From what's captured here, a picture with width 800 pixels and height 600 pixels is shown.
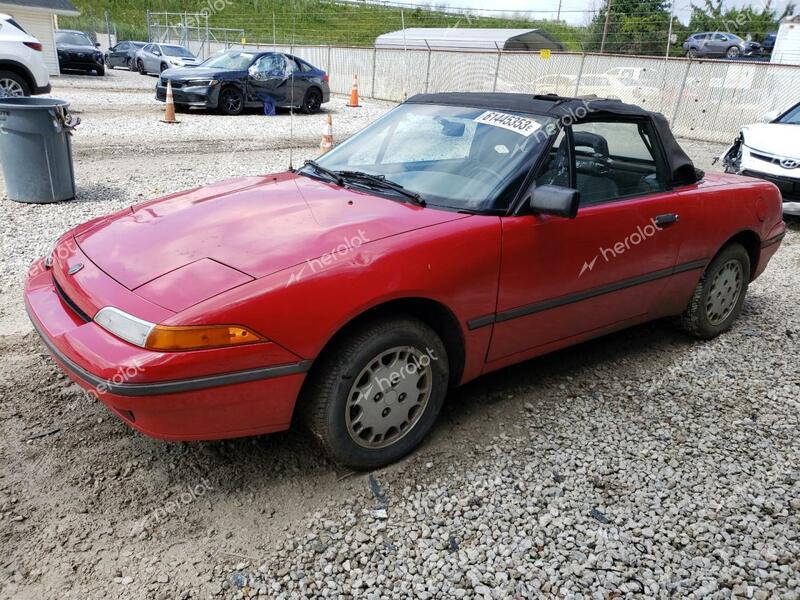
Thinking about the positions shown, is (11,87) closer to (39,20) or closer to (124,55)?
(39,20)

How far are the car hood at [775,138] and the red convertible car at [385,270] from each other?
454 centimetres

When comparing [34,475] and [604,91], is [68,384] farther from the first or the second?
[604,91]

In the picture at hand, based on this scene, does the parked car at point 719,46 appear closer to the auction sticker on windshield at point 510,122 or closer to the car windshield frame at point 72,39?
the car windshield frame at point 72,39

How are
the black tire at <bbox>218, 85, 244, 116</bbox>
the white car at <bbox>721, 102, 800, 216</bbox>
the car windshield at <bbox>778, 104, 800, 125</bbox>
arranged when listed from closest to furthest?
the white car at <bbox>721, 102, 800, 216</bbox>, the car windshield at <bbox>778, 104, 800, 125</bbox>, the black tire at <bbox>218, 85, 244, 116</bbox>

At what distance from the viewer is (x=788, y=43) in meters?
22.9

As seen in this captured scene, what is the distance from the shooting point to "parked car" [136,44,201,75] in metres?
27.0

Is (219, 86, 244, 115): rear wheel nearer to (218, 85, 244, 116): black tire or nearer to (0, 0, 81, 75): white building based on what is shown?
(218, 85, 244, 116): black tire

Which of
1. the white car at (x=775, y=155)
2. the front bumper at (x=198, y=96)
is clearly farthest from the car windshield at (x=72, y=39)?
the white car at (x=775, y=155)

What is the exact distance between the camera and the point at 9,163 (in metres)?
6.59

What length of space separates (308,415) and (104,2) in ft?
195

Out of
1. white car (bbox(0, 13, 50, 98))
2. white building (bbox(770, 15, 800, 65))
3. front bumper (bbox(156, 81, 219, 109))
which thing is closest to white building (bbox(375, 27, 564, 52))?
white building (bbox(770, 15, 800, 65))

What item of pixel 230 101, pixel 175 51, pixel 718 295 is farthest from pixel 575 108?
pixel 175 51

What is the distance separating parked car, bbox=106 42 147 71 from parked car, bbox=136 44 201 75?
1854 mm

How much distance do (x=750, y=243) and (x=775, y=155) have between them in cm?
422
